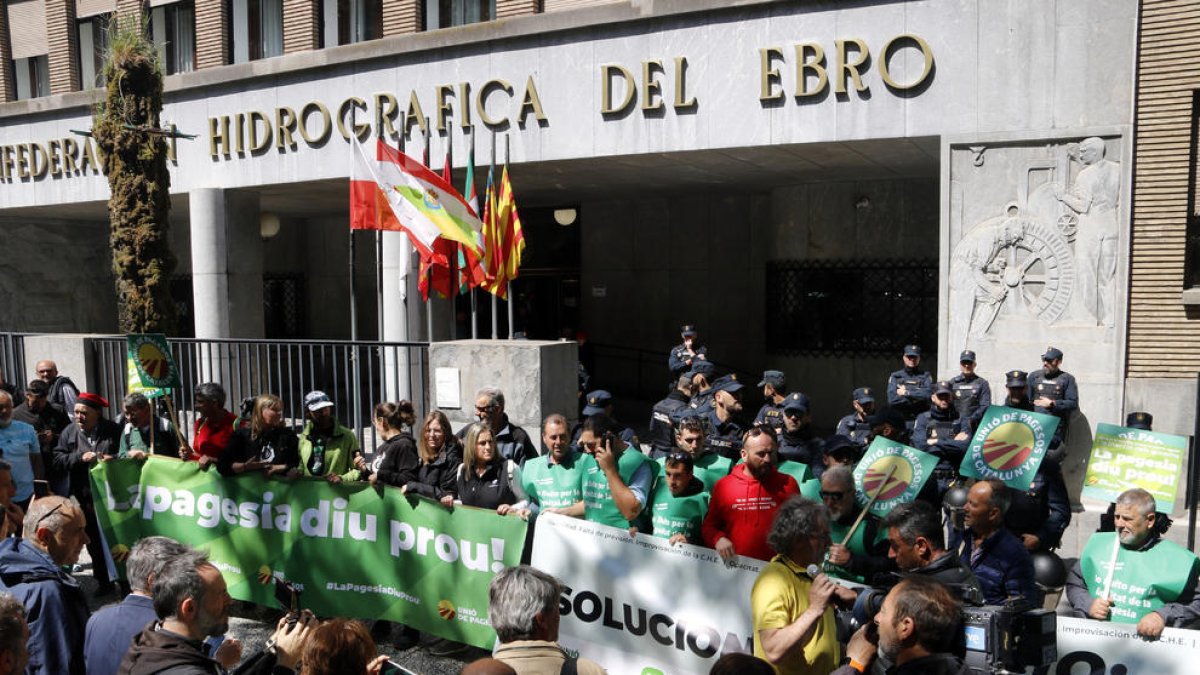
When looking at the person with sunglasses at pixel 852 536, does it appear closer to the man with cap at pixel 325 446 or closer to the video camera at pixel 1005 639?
the video camera at pixel 1005 639

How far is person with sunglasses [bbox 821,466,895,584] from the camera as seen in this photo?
4973 millimetres

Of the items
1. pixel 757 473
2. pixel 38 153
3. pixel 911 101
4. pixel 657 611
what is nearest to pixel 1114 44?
pixel 911 101

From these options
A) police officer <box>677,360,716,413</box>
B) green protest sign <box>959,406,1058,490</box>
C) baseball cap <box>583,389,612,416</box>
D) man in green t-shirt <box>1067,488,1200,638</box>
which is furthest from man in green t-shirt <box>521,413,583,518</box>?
man in green t-shirt <box>1067,488,1200,638</box>

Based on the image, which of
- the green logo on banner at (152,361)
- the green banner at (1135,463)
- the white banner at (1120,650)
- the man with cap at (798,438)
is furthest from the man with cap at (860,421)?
the green logo on banner at (152,361)

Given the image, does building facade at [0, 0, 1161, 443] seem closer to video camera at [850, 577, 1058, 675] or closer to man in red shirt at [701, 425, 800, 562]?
man in red shirt at [701, 425, 800, 562]

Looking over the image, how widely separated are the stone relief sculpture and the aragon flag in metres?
5.21

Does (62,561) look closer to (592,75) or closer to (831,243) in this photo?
(592,75)

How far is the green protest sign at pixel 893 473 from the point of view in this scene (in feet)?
19.3

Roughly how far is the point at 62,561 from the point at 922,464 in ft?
15.5

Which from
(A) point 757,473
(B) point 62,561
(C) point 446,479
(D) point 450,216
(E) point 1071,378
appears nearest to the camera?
(B) point 62,561

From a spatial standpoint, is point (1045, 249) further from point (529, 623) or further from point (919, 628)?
point (529, 623)

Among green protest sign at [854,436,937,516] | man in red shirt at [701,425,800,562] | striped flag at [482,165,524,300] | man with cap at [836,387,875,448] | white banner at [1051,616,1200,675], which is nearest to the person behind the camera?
white banner at [1051,616,1200,675]

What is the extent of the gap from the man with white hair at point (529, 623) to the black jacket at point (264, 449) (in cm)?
418

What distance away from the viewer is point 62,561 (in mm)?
4191
